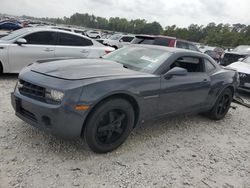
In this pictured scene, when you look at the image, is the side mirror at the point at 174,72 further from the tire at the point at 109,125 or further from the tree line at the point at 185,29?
the tree line at the point at 185,29

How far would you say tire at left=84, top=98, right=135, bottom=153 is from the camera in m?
3.09

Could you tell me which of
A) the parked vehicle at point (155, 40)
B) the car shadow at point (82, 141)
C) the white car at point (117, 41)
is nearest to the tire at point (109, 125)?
the car shadow at point (82, 141)

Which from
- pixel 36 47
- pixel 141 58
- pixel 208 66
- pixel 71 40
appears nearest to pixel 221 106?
pixel 208 66

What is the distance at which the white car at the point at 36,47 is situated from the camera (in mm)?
6348

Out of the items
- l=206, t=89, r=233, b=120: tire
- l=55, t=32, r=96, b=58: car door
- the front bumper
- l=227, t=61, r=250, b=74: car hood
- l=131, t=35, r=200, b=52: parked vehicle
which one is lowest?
l=206, t=89, r=233, b=120: tire

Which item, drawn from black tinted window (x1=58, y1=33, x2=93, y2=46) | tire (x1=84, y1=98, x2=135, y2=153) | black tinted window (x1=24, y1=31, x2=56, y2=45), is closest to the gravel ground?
tire (x1=84, y1=98, x2=135, y2=153)

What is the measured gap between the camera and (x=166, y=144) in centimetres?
395

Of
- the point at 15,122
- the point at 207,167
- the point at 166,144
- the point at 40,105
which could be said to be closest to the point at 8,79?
the point at 15,122

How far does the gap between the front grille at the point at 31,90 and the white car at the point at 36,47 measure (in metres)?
3.42

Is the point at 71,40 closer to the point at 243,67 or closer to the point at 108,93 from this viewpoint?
the point at 108,93

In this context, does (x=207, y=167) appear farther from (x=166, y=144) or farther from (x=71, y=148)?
(x=71, y=148)

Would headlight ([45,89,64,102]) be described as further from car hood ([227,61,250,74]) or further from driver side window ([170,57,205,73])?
car hood ([227,61,250,74])

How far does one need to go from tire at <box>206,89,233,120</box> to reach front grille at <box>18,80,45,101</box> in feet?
11.9

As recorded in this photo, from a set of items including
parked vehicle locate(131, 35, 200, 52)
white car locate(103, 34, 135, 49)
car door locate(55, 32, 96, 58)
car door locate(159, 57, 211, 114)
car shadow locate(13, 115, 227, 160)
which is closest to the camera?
car shadow locate(13, 115, 227, 160)
